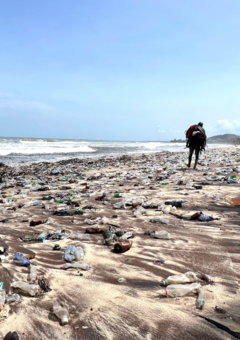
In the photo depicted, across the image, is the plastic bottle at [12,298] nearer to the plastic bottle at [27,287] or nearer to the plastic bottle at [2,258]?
the plastic bottle at [27,287]

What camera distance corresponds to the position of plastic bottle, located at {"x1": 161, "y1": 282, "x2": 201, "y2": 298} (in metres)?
1.72

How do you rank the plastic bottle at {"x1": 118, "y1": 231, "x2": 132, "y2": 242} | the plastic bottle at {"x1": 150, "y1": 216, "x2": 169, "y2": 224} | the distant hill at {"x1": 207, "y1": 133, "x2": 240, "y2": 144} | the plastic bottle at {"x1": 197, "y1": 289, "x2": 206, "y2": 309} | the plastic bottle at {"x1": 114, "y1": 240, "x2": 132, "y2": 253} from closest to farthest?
1. the plastic bottle at {"x1": 197, "y1": 289, "x2": 206, "y2": 309}
2. the plastic bottle at {"x1": 114, "y1": 240, "x2": 132, "y2": 253}
3. the plastic bottle at {"x1": 118, "y1": 231, "x2": 132, "y2": 242}
4. the plastic bottle at {"x1": 150, "y1": 216, "x2": 169, "y2": 224}
5. the distant hill at {"x1": 207, "y1": 133, "x2": 240, "y2": 144}

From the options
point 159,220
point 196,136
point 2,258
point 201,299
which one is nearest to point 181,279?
point 201,299

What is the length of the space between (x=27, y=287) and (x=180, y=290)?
45.3 inches

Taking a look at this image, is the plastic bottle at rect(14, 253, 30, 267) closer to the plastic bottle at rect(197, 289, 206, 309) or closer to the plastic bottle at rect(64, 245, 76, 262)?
the plastic bottle at rect(64, 245, 76, 262)

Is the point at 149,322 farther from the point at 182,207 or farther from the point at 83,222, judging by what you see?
the point at 182,207

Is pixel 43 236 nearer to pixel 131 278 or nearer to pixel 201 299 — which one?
pixel 131 278

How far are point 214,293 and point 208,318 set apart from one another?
288mm

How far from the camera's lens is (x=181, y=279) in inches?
74.1

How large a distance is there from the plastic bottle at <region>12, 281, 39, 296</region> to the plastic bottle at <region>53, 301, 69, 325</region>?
216 millimetres

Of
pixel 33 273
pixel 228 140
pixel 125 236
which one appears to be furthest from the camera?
pixel 228 140

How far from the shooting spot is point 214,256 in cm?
228

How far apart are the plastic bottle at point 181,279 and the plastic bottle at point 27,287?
99 cm

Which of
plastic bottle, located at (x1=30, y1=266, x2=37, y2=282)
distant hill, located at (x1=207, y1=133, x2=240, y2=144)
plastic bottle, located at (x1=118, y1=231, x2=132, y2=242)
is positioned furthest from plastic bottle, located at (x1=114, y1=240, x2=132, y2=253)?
distant hill, located at (x1=207, y1=133, x2=240, y2=144)
